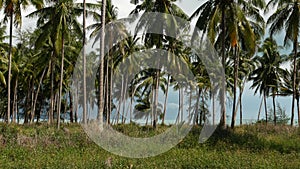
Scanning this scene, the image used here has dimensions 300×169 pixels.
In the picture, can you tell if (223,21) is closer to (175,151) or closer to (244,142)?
(244,142)

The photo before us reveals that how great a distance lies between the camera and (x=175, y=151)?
14.2 metres

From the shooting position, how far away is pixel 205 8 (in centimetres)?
1964

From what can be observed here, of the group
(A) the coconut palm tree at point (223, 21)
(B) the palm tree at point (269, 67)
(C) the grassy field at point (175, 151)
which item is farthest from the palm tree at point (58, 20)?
(B) the palm tree at point (269, 67)

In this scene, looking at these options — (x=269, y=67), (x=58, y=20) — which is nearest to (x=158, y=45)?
(x=58, y=20)

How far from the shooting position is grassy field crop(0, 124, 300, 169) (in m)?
11.1

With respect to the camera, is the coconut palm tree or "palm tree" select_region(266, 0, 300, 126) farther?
"palm tree" select_region(266, 0, 300, 126)

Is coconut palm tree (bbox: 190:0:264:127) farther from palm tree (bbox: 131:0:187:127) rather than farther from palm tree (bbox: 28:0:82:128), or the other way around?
palm tree (bbox: 28:0:82:128)

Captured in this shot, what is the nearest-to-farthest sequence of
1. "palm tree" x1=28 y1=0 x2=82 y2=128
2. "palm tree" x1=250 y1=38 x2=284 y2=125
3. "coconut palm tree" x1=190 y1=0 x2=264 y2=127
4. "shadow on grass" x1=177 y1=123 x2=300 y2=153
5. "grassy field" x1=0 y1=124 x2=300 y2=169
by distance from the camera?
"grassy field" x1=0 y1=124 x2=300 y2=169
"shadow on grass" x1=177 y1=123 x2=300 y2=153
"coconut palm tree" x1=190 y1=0 x2=264 y2=127
"palm tree" x1=28 y1=0 x2=82 y2=128
"palm tree" x1=250 y1=38 x2=284 y2=125

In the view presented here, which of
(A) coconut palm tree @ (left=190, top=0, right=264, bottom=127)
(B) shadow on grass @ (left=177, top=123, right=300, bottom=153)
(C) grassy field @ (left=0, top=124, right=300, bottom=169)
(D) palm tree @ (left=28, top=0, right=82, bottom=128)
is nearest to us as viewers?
(C) grassy field @ (left=0, top=124, right=300, bottom=169)

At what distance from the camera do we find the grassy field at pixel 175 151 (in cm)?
1113

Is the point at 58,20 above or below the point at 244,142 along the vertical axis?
above

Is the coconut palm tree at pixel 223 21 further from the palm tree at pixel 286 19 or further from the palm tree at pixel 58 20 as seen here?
the palm tree at pixel 58 20

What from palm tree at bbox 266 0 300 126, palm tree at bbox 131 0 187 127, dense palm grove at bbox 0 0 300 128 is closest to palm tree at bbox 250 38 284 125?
dense palm grove at bbox 0 0 300 128

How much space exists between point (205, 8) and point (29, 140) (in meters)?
11.0
